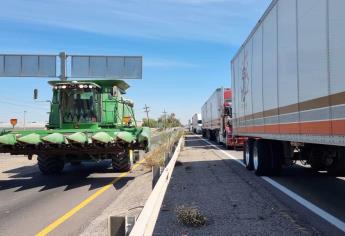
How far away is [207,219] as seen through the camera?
320 inches

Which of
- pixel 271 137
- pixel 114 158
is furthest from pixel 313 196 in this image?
pixel 114 158

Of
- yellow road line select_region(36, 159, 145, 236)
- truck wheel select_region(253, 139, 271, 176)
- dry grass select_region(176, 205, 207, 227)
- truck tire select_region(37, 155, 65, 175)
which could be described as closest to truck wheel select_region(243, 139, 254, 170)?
truck wheel select_region(253, 139, 271, 176)

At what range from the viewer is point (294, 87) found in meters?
9.54

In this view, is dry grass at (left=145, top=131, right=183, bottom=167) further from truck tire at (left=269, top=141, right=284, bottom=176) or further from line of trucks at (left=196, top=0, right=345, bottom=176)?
truck tire at (left=269, top=141, right=284, bottom=176)

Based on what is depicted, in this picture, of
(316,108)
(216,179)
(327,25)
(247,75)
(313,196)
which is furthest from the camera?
(247,75)

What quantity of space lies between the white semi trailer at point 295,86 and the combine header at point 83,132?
11.0 ft

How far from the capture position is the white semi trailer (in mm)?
7203

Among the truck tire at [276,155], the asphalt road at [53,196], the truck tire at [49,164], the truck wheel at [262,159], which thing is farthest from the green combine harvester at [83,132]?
the truck tire at [276,155]

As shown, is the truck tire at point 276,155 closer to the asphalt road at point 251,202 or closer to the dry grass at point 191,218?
the asphalt road at point 251,202

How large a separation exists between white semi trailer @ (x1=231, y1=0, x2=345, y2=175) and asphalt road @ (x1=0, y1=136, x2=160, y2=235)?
3.78m

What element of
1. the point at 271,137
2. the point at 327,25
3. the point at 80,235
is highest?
the point at 327,25

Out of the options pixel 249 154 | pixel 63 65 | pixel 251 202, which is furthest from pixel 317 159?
pixel 63 65

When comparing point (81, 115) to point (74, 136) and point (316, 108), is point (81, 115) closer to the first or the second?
point (74, 136)

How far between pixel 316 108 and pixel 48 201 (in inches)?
241
